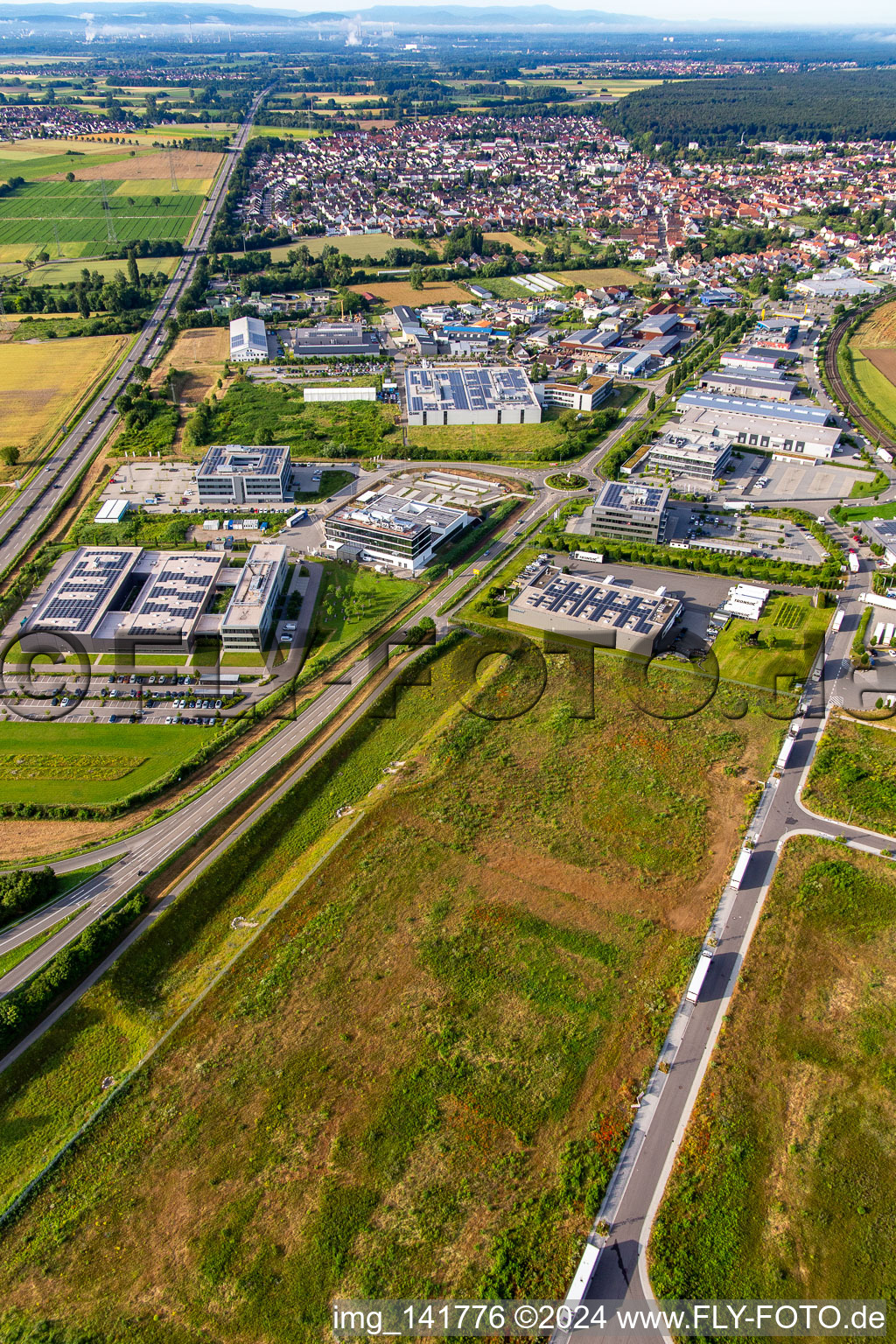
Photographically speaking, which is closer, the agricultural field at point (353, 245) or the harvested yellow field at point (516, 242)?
the agricultural field at point (353, 245)

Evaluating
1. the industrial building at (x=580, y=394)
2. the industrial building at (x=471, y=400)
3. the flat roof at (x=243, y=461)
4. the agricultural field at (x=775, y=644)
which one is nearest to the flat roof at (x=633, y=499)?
the agricultural field at (x=775, y=644)

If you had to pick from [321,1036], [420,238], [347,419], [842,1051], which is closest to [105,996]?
[321,1036]

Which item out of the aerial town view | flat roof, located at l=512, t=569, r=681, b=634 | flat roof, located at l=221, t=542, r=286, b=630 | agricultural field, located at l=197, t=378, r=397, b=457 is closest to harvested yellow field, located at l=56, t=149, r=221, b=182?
the aerial town view

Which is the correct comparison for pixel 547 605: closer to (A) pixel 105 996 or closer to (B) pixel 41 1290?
(A) pixel 105 996

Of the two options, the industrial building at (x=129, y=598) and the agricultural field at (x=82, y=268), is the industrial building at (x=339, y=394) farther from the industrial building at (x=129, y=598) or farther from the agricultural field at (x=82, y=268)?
the agricultural field at (x=82, y=268)

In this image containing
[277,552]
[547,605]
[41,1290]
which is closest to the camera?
[41,1290]

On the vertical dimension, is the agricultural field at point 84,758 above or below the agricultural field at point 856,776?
below
